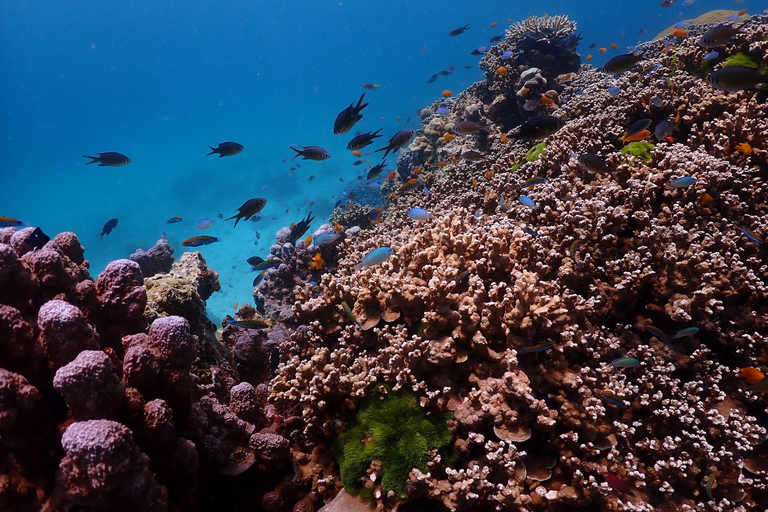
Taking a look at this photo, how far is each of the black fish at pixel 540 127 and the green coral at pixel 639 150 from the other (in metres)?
1.11

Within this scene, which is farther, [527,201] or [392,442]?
[527,201]

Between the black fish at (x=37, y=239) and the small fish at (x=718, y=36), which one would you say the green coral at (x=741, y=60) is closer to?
the small fish at (x=718, y=36)

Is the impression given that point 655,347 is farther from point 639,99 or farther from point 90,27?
point 90,27

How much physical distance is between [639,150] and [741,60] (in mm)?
2958

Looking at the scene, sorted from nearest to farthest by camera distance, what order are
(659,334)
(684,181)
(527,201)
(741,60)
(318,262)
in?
1. (659,334)
2. (684,181)
3. (527,201)
4. (741,60)
5. (318,262)

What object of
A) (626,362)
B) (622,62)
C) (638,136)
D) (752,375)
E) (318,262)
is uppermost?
(622,62)

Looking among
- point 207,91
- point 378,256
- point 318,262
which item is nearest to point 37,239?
point 378,256

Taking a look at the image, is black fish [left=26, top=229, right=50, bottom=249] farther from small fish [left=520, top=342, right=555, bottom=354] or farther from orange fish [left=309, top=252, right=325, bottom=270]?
small fish [left=520, top=342, right=555, bottom=354]

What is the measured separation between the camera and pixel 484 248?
364 centimetres

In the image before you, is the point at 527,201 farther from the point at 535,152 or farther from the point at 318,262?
the point at 318,262

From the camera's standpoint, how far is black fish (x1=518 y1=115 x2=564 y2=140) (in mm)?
4629

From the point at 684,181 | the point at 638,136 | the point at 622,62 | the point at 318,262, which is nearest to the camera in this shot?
the point at 684,181

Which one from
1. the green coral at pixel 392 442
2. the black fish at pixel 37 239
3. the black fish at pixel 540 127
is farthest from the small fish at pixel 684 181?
the black fish at pixel 37 239

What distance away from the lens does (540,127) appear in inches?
184
